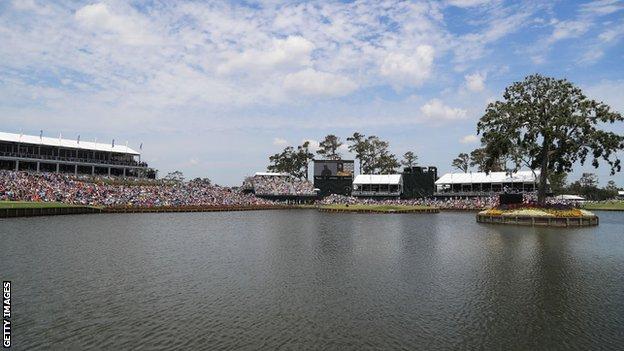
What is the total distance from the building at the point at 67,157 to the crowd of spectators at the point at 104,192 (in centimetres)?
1231

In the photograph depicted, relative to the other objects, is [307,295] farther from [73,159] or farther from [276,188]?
[276,188]

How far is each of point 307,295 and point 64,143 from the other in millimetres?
88722

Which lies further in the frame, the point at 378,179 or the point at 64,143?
the point at 378,179

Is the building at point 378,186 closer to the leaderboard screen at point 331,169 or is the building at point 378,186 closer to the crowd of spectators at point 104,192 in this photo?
the leaderboard screen at point 331,169

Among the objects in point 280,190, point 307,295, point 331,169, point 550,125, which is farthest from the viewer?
point 331,169

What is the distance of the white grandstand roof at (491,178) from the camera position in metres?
95.1

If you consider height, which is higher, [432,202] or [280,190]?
[280,190]

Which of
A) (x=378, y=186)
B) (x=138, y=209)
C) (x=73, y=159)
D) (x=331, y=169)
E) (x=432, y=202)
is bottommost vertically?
(x=138, y=209)

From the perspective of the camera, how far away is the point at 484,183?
100750 millimetres

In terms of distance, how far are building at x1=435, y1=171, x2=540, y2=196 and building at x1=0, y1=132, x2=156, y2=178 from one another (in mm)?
70434

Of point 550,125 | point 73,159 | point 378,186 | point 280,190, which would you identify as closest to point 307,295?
point 550,125

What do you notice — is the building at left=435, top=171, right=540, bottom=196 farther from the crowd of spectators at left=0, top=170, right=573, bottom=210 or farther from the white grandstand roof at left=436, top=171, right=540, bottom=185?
the crowd of spectators at left=0, top=170, right=573, bottom=210

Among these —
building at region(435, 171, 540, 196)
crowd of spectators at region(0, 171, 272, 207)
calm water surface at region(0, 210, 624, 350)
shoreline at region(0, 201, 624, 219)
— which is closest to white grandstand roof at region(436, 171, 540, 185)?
building at region(435, 171, 540, 196)

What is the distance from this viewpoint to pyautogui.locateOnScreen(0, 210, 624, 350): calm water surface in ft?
41.0
